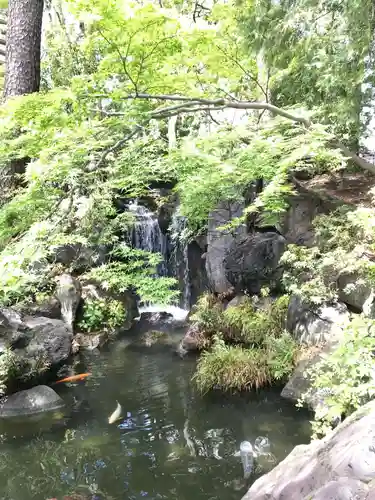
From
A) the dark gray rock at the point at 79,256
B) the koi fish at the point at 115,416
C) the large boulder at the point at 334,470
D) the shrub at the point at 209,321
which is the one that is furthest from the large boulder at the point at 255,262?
the large boulder at the point at 334,470

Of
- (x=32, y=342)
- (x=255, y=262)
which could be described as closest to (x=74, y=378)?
(x=32, y=342)

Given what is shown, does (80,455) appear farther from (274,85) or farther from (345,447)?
(274,85)

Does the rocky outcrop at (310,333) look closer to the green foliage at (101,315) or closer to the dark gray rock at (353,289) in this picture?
the dark gray rock at (353,289)

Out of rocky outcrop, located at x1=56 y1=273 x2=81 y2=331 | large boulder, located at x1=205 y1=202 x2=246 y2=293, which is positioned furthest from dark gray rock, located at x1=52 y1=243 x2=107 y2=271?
large boulder, located at x1=205 y1=202 x2=246 y2=293

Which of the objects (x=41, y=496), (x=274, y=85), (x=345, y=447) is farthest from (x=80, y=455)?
(x=274, y=85)

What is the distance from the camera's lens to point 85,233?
10.5 meters

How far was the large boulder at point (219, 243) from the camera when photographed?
34.5 feet

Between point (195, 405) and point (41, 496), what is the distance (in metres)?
2.65

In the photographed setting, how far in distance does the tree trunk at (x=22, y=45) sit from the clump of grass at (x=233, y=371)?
18.9 feet

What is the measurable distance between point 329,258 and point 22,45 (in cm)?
634

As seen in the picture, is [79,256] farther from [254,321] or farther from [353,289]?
[353,289]

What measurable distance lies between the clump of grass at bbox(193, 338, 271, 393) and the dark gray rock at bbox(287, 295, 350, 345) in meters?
0.76

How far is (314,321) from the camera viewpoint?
7238 mm

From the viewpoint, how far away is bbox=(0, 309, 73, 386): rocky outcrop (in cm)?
734
